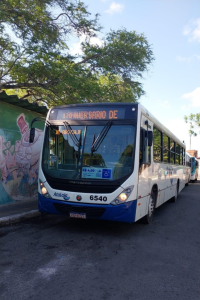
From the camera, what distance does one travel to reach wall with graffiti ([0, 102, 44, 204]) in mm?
9023

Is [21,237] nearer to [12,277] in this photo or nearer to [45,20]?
[12,277]

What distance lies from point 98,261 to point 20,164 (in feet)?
20.0

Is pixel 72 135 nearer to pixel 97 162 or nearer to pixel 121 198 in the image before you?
pixel 97 162

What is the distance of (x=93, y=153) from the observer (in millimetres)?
6043

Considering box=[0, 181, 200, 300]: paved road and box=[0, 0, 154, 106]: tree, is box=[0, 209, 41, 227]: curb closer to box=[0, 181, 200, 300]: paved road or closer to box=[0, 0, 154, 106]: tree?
box=[0, 181, 200, 300]: paved road

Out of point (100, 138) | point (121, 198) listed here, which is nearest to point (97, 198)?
point (121, 198)

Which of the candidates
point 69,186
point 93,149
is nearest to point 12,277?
point 69,186

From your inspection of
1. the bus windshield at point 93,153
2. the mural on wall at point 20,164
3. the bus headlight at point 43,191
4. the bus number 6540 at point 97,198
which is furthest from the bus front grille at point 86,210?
the mural on wall at point 20,164

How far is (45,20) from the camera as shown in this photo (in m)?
12.4

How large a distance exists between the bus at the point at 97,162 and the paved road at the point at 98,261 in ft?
1.84

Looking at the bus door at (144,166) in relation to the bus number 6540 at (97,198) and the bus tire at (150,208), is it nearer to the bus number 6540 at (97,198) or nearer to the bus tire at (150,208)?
the bus tire at (150,208)

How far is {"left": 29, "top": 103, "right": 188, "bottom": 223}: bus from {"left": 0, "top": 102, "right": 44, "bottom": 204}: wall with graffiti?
2906 mm

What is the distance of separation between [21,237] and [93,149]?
2.34 m

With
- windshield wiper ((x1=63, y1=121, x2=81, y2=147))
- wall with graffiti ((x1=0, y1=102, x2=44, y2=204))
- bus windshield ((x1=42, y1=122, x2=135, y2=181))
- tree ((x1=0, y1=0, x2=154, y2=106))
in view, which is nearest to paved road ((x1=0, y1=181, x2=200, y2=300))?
bus windshield ((x1=42, y1=122, x2=135, y2=181))
